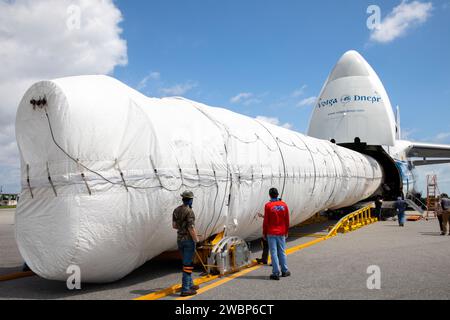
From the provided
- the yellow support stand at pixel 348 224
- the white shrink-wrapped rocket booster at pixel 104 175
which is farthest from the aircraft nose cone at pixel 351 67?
the white shrink-wrapped rocket booster at pixel 104 175

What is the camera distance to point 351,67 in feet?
68.7

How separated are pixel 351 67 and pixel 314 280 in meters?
17.1

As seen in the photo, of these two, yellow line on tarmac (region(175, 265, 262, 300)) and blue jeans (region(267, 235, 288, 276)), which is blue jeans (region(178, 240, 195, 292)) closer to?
yellow line on tarmac (region(175, 265, 262, 300))

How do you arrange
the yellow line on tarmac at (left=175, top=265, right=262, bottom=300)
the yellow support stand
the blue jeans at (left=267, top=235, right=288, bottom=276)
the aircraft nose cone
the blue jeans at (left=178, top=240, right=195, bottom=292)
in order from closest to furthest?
1. the blue jeans at (left=178, top=240, right=195, bottom=292)
2. the yellow line on tarmac at (left=175, top=265, right=262, bottom=300)
3. the blue jeans at (left=267, top=235, right=288, bottom=276)
4. the yellow support stand
5. the aircraft nose cone

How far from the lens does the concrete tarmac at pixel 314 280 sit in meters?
5.43

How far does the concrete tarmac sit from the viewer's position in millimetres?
5430

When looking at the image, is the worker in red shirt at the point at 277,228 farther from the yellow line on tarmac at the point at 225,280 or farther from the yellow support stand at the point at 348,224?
the yellow support stand at the point at 348,224

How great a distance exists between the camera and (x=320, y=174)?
1127 cm

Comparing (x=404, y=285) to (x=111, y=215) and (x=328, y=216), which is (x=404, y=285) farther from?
(x=328, y=216)

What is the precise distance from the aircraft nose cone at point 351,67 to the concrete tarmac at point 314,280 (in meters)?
13.3

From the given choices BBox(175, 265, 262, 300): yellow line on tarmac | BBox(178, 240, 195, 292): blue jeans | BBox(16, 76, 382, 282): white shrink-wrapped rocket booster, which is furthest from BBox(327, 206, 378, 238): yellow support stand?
BBox(178, 240, 195, 292): blue jeans

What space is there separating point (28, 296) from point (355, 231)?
1079 cm

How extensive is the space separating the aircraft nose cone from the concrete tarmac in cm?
1331

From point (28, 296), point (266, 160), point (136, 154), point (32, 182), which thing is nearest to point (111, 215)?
point (136, 154)
